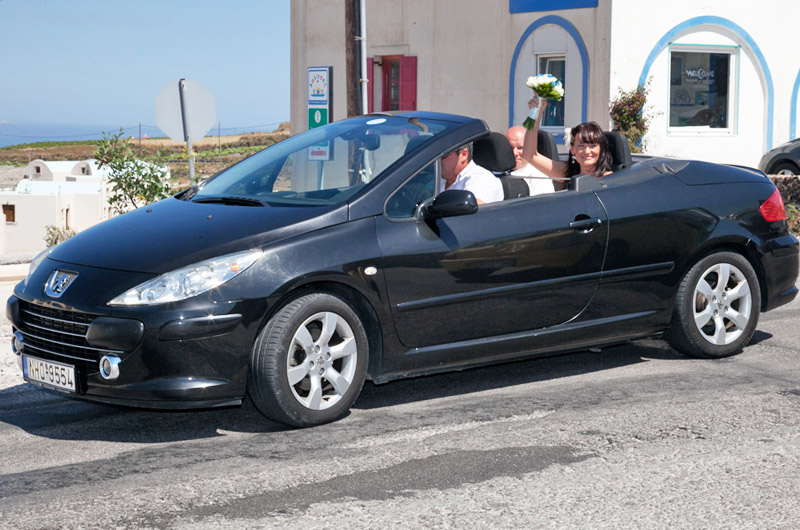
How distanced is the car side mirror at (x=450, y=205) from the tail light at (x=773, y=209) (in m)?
2.40

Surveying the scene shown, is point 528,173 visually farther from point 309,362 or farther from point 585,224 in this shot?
point 309,362

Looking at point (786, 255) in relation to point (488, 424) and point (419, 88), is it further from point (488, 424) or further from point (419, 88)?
point (419, 88)

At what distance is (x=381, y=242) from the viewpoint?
5410 mm

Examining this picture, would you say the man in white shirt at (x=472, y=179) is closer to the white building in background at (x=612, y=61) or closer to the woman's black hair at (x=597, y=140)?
the woman's black hair at (x=597, y=140)

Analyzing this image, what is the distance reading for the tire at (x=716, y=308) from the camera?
663 cm

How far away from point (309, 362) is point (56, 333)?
4.05 ft

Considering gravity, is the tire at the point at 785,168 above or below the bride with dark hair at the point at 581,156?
below

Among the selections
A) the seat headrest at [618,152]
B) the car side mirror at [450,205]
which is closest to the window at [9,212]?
the seat headrest at [618,152]

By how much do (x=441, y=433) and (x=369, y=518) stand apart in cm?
121

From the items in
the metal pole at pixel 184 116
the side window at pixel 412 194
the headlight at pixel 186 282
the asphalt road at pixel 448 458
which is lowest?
the asphalt road at pixel 448 458

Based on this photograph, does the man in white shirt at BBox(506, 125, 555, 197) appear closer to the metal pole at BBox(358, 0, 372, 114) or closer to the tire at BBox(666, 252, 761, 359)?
the tire at BBox(666, 252, 761, 359)

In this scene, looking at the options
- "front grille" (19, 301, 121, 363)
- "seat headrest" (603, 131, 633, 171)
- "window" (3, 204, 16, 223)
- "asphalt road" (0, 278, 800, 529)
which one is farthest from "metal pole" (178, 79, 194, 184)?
"window" (3, 204, 16, 223)

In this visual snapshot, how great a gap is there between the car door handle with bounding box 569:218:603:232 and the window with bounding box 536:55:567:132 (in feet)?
40.3

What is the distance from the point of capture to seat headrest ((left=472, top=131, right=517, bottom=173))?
6.25 metres
